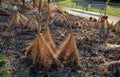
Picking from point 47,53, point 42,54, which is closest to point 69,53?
point 47,53

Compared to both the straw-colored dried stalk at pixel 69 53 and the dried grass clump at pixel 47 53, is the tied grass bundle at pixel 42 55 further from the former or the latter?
the straw-colored dried stalk at pixel 69 53

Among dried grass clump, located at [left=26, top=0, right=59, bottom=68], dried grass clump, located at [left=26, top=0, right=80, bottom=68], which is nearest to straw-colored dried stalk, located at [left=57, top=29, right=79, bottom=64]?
dried grass clump, located at [left=26, top=0, right=80, bottom=68]

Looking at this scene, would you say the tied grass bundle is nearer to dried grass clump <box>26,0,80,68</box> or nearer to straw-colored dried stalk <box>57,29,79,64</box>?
dried grass clump <box>26,0,80,68</box>

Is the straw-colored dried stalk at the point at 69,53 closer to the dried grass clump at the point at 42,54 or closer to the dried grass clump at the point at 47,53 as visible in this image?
the dried grass clump at the point at 47,53

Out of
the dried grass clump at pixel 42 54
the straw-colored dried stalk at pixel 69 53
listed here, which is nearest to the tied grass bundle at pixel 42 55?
the dried grass clump at pixel 42 54

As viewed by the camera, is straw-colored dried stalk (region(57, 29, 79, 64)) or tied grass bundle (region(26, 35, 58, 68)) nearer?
tied grass bundle (region(26, 35, 58, 68))

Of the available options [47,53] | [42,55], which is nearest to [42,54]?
[42,55]

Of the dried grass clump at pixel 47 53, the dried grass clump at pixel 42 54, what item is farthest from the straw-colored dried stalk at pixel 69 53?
the dried grass clump at pixel 42 54

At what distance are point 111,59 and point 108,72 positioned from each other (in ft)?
3.06

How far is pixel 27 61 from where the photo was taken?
6.79 metres

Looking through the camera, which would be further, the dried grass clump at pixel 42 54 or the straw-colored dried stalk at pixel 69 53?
the straw-colored dried stalk at pixel 69 53

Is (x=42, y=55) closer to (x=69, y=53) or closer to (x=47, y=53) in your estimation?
(x=47, y=53)

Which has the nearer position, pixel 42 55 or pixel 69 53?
pixel 42 55

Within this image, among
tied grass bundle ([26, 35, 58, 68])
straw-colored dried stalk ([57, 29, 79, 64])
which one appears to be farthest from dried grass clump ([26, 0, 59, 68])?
straw-colored dried stalk ([57, 29, 79, 64])
